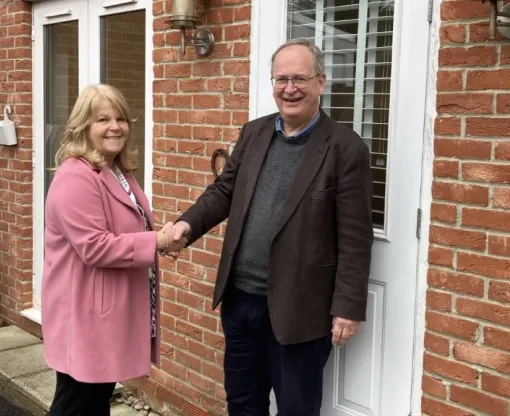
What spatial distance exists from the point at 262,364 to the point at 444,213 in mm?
1001

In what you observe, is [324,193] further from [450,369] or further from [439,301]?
[450,369]

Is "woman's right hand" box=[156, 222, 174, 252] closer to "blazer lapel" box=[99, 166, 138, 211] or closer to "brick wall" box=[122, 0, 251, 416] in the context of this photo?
"blazer lapel" box=[99, 166, 138, 211]

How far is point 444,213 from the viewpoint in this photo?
246 cm

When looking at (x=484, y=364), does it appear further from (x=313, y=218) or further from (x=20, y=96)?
(x=20, y=96)

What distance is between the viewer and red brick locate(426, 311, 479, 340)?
241 cm

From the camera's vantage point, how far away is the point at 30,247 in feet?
16.6

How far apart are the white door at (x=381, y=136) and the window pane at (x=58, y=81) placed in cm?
205

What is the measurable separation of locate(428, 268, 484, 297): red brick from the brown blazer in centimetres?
27

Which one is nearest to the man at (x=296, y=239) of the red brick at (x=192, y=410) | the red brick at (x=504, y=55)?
the red brick at (x=504, y=55)

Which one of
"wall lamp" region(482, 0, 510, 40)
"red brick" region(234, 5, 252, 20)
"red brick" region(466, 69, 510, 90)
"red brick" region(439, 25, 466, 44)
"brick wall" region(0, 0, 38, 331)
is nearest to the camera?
"wall lamp" region(482, 0, 510, 40)

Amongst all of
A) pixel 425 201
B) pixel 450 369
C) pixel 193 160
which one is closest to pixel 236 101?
pixel 193 160

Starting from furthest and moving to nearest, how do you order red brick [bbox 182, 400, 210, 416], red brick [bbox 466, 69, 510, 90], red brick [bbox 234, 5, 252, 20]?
red brick [bbox 182, 400, 210, 416]
red brick [bbox 234, 5, 252, 20]
red brick [bbox 466, 69, 510, 90]

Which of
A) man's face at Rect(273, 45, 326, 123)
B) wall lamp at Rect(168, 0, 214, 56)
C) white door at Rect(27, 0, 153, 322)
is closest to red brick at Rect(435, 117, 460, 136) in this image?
man's face at Rect(273, 45, 326, 123)

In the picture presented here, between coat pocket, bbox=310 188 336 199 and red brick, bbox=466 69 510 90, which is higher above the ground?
red brick, bbox=466 69 510 90
